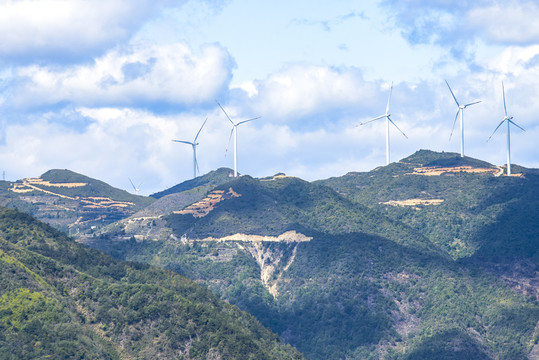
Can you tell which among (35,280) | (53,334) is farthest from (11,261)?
(53,334)

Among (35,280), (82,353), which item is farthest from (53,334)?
(35,280)

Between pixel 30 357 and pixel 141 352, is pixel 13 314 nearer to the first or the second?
pixel 30 357

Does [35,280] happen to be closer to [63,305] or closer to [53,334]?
[63,305]

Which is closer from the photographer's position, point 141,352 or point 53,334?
point 53,334

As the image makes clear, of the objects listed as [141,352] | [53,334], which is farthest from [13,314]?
[141,352]

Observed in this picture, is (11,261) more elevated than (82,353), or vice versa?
(11,261)

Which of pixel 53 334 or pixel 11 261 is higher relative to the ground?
pixel 11 261

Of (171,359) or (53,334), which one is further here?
(171,359)

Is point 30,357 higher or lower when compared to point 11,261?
lower

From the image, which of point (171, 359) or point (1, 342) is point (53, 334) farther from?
point (171, 359)
